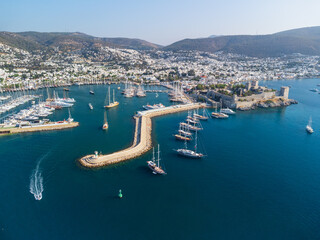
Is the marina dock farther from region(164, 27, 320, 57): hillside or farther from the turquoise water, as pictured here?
region(164, 27, 320, 57): hillside

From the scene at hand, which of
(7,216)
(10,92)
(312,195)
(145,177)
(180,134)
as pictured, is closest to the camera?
(7,216)

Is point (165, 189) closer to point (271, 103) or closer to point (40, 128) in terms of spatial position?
point (40, 128)

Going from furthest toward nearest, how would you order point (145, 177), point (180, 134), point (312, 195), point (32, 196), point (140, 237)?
point (180, 134)
point (145, 177)
point (312, 195)
point (32, 196)
point (140, 237)

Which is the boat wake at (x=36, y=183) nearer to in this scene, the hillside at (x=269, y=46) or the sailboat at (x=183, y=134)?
the sailboat at (x=183, y=134)

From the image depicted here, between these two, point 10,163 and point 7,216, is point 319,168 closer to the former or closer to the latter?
point 7,216

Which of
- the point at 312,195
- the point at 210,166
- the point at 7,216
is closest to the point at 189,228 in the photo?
the point at 210,166

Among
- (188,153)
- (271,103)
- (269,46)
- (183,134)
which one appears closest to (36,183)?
(188,153)

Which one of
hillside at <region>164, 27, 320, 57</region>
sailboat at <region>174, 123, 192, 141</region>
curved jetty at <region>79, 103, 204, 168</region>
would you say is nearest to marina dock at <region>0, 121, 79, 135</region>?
curved jetty at <region>79, 103, 204, 168</region>
